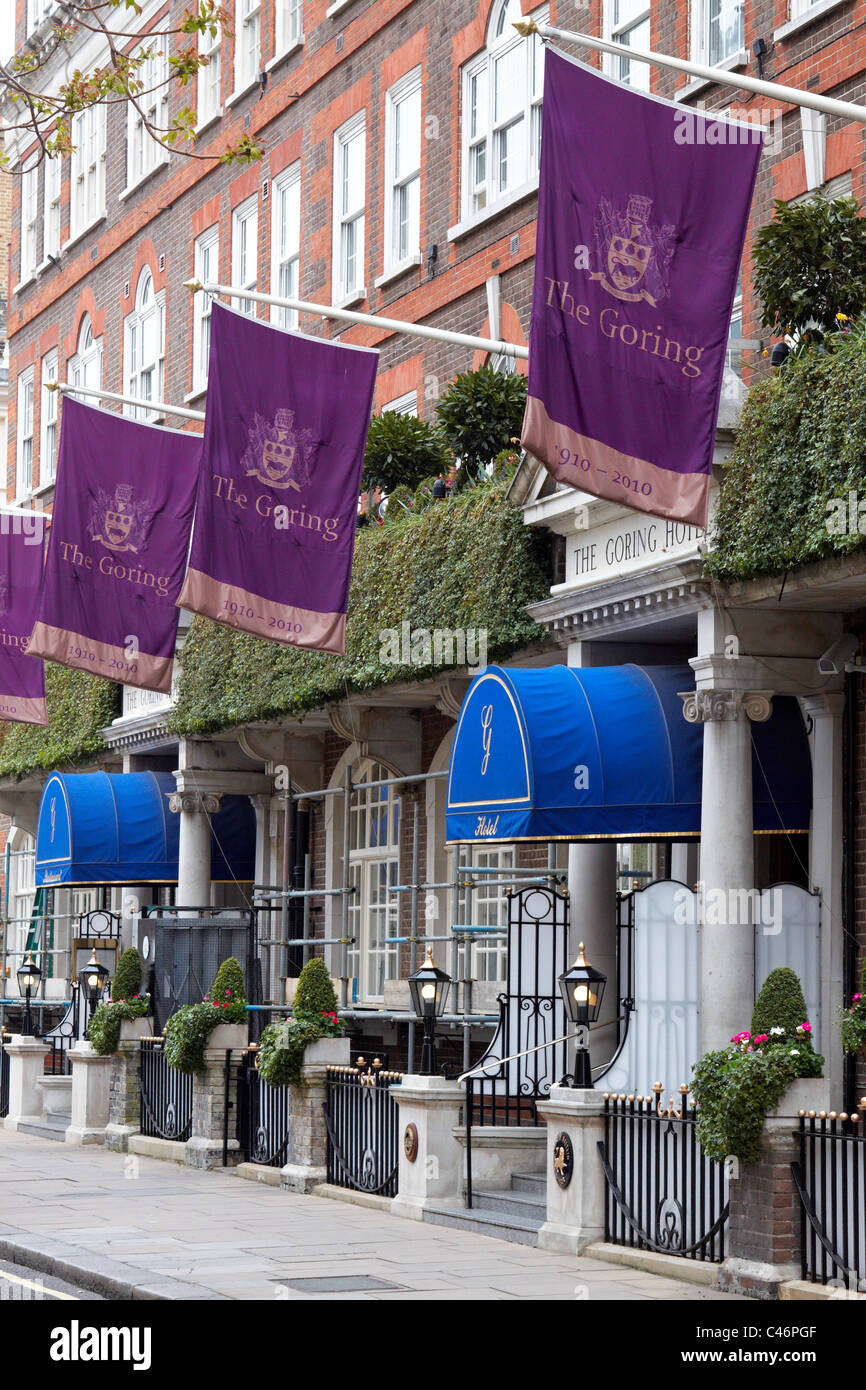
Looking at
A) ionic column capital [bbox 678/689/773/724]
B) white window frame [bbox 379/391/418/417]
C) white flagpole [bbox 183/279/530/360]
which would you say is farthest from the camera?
white window frame [bbox 379/391/418/417]

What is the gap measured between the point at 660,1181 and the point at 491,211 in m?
12.2

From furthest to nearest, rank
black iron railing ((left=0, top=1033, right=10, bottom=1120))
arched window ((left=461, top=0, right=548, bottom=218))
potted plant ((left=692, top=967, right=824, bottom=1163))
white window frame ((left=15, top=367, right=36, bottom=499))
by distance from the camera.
Answer: white window frame ((left=15, top=367, right=36, bottom=499))
black iron railing ((left=0, top=1033, right=10, bottom=1120))
arched window ((left=461, top=0, right=548, bottom=218))
potted plant ((left=692, top=967, right=824, bottom=1163))

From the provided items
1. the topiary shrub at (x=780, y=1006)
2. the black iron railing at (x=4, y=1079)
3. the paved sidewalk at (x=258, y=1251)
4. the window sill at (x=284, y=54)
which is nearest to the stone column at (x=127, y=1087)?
the paved sidewalk at (x=258, y=1251)

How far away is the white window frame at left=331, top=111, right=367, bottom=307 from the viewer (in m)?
25.3

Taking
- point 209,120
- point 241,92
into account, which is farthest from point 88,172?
point 241,92

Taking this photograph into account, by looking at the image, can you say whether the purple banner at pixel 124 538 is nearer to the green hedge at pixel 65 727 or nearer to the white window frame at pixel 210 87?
the green hedge at pixel 65 727

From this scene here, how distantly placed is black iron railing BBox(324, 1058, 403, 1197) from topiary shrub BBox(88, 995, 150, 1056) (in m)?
5.43

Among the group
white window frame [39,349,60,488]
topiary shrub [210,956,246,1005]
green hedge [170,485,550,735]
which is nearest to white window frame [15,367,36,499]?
white window frame [39,349,60,488]

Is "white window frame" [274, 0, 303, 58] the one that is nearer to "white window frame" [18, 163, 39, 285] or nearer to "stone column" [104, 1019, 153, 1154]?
"white window frame" [18, 163, 39, 285]

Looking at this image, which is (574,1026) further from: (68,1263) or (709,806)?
(68,1263)

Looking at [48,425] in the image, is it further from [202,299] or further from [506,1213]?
[506,1213]

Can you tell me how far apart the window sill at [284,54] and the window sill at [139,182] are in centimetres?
385

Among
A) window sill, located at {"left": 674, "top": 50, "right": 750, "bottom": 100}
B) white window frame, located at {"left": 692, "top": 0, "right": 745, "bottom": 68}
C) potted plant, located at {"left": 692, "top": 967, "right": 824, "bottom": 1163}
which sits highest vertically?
white window frame, located at {"left": 692, "top": 0, "right": 745, "bottom": 68}

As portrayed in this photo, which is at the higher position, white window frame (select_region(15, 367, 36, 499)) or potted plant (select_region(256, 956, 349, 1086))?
white window frame (select_region(15, 367, 36, 499))
